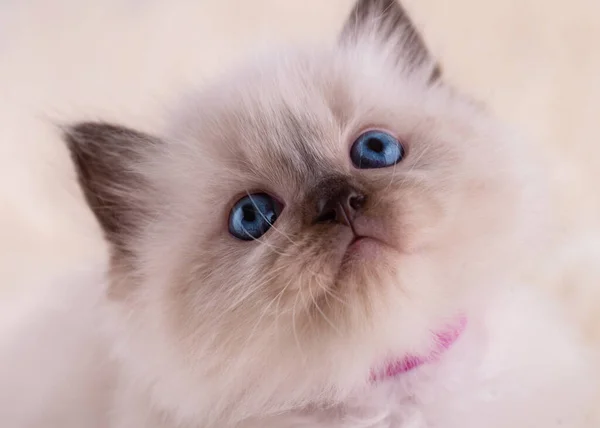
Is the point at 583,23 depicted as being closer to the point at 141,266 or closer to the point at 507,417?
the point at 507,417

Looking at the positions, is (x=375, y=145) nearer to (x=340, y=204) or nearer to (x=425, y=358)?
(x=340, y=204)

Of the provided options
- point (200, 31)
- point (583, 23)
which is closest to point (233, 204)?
point (200, 31)

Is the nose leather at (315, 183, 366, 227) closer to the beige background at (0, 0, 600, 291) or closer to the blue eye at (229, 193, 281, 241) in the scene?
the blue eye at (229, 193, 281, 241)

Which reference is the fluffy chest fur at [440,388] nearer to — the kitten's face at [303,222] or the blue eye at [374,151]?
the kitten's face at [303,222]

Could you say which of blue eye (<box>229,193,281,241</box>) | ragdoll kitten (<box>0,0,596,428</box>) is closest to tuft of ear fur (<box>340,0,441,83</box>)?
ragdoll kitten (<box>0,0,596,428</box>)

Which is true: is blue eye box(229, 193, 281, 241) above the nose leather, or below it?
below

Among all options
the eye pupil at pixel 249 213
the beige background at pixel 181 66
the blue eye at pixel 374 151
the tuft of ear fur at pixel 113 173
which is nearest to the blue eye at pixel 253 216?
the eye pupil at pixel 249 213

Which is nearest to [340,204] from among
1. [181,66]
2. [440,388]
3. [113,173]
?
[440,388]
